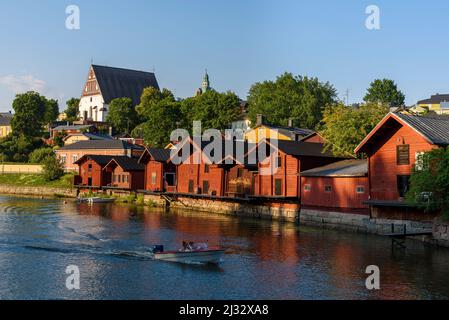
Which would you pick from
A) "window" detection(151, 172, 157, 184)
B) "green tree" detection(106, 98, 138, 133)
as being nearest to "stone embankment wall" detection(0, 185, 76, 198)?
"window" detection(151, 172, 157, 184)

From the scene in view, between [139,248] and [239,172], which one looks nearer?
[139,248]

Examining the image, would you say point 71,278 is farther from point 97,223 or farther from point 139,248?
point 97,223

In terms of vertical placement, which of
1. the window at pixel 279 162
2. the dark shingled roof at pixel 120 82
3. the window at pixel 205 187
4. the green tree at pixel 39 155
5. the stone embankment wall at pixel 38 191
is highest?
the dark shingled roof at pixel 120 82

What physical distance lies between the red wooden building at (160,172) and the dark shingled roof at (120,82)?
82642mm

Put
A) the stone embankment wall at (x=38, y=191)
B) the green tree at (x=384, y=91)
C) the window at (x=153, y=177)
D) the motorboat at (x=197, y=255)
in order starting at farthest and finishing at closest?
the green tree at (x=384, y=91) → the stone embankment wall at (x=38, y=191) → the window at (x=153, y=177) → the motorboat at (x=197, y=255)

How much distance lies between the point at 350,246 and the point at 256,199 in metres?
21.3

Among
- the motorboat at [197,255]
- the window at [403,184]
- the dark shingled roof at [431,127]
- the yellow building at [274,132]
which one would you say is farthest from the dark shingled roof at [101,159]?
the motorboat at [197,255]

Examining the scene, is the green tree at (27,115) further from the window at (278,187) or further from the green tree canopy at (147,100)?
the window at (278,187)

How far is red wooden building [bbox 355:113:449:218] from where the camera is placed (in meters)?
42.3

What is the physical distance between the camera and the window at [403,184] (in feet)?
143

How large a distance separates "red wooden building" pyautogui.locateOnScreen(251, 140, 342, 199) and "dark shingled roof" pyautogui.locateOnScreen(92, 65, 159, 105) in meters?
105

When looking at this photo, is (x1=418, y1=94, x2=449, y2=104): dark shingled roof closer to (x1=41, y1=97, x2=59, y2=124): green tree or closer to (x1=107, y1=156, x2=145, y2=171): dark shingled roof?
(x1=107, y1=156, x2=145, y2=171): dark shingled roof

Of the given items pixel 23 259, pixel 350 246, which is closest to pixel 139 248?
pixel 23 259

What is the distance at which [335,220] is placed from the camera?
49.9 metres
